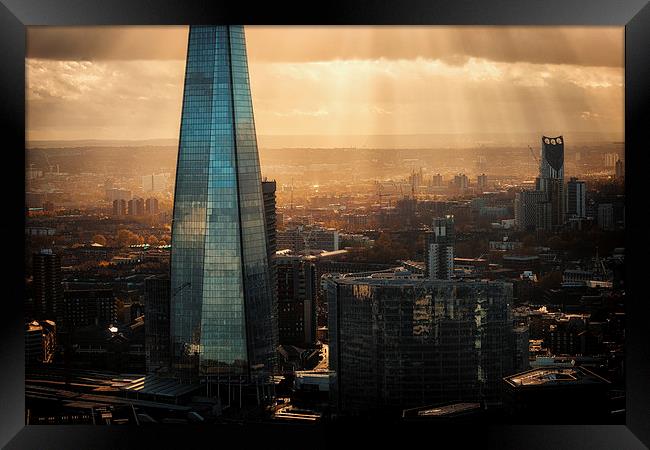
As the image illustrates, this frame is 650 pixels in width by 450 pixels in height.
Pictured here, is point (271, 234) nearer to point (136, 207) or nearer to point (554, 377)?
point (136, 207)

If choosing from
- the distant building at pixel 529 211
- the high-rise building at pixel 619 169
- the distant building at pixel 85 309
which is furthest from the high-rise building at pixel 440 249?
the distant building at pixel 85 309

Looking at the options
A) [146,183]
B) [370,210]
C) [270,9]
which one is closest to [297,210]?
[370,210]

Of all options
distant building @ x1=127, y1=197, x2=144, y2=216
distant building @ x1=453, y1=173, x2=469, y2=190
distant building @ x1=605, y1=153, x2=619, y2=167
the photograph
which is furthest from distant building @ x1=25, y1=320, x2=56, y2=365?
distant building @ x1=605, y1=153, x2=619, y2=167

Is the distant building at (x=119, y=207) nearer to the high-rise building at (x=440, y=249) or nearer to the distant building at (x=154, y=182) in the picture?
the distant building at (x=154, y=182)

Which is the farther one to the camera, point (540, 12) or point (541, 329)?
point (541, 329)

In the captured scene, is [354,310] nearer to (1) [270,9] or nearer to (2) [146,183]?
(2) [146,183]
